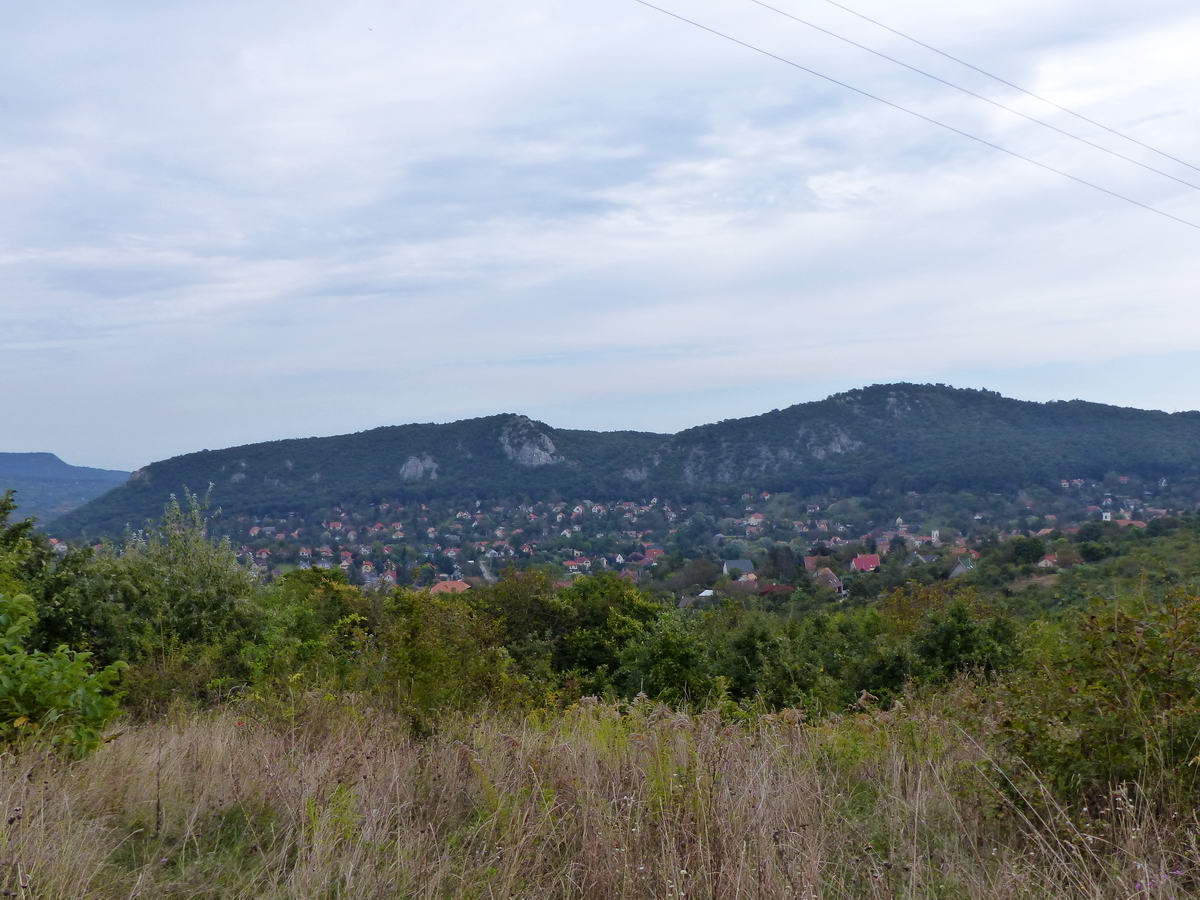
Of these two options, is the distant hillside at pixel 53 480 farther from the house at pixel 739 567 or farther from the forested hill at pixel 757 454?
the house at pixel 739 567

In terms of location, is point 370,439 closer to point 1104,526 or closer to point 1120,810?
point 1104,526

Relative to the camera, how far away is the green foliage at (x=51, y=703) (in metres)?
4.20

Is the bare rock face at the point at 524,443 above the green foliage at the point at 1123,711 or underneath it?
above

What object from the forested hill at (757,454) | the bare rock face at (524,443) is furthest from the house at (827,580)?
the bare rock face at (524,443)

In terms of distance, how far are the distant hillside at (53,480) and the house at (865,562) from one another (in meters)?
40.3

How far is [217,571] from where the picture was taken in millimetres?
11680

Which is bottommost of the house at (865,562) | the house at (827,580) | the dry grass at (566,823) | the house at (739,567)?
the house at (739,567)

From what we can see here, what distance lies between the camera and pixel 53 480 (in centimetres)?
6881

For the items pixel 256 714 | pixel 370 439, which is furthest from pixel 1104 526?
pixel 370 439

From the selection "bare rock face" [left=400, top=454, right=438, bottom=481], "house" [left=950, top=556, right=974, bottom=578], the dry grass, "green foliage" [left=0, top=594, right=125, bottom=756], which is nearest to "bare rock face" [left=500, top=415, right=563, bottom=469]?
"bare rock face" [left=400, top=454, right=438, bottom=481]

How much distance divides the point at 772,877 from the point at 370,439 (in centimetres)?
7429

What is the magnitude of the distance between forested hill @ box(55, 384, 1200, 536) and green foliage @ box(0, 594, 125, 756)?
56971mm

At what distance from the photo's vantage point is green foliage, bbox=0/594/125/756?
13.8ft

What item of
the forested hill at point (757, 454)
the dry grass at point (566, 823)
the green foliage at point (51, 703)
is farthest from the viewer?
the forested hill at point (757, 454)
